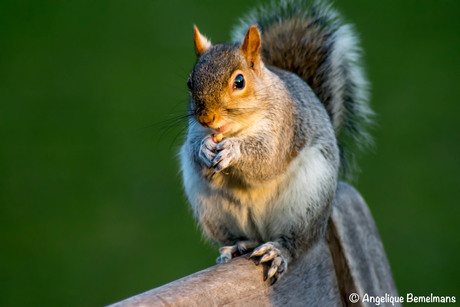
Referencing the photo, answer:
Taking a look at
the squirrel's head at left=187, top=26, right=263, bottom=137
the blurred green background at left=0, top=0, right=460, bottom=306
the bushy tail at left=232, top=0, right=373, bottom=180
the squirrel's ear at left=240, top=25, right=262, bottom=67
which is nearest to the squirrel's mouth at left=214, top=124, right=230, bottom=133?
the squirrel's head at left=187, top=26, right=263, bottom=137

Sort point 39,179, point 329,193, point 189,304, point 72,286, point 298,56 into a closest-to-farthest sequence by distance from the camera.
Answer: point 189,304 < point 329,193 < point 298,56 < point 72,286 < point 39,179

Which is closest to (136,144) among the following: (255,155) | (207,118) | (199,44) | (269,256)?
(199,44)

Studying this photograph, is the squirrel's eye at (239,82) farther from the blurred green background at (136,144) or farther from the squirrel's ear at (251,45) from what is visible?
the blurred green background at (136,144)

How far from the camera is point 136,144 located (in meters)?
3.89

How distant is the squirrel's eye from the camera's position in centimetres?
171

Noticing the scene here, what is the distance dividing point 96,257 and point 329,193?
186 cm

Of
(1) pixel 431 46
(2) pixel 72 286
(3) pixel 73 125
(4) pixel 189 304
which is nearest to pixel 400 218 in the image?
→ (1) pixel 431 46

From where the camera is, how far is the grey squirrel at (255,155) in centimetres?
169

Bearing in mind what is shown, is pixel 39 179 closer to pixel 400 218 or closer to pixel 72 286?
pixel 72 286

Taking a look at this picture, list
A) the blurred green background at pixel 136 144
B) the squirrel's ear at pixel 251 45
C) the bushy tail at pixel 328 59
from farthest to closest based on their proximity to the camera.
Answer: the blurred green background at pixel 136 144 → the bushy tail at pixel 328 59 → the squirrel's ear at pixel 251 45

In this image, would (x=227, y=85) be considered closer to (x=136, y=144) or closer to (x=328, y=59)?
(x=328, y=59)

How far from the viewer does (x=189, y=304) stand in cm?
124

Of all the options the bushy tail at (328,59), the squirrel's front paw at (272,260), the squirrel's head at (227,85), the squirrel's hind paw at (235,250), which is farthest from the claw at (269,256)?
the bushy tail at (328,59)

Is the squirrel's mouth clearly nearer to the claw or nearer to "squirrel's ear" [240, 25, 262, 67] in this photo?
"squirrel's ear" [240, 25, 262, 67]
